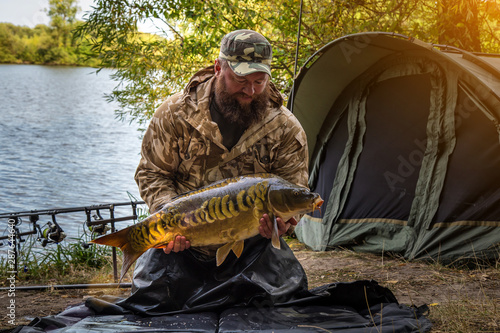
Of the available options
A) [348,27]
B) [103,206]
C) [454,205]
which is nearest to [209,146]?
[103,206]

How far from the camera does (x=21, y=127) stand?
80.0 ft

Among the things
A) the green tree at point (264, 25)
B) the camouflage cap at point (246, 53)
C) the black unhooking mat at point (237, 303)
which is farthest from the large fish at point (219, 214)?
the green tree at point (264, 25)

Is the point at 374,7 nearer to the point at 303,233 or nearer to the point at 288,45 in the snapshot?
the point at 288,45

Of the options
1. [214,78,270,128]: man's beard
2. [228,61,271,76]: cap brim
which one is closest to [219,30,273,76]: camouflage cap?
[228,61,271,76]: cap brim

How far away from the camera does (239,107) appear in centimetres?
353

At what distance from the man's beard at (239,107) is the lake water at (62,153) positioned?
7.20m

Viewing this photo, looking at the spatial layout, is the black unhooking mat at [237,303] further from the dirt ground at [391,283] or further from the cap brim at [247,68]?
the cap brim at [247,68]

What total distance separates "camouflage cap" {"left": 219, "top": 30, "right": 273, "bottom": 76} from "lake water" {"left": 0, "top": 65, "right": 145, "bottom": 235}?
737 cm

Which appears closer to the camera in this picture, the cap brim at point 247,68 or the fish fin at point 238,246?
the fish fin at point 238,246

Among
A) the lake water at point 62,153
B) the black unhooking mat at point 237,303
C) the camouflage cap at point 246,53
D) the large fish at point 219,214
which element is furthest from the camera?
the lake water at point 62,153

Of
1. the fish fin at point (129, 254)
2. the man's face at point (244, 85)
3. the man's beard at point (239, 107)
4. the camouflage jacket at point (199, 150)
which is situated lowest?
the fish fin at point (129, 254)

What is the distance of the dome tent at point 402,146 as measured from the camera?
5.43 metres

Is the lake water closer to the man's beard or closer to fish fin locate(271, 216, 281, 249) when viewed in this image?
the man's beard

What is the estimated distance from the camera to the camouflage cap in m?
A: 3.39
